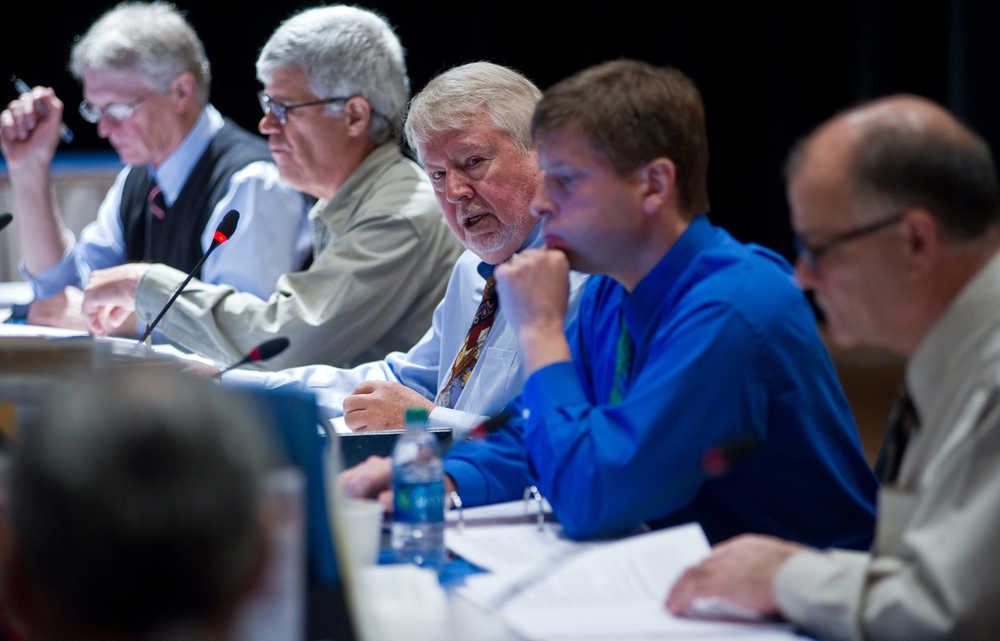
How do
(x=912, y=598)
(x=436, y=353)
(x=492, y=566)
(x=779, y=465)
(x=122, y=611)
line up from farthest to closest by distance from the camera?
(x=436, y=353) → (x=779, y=465) → (x=492, y=566) → (x=912, y=598) → (x=122, y=611)

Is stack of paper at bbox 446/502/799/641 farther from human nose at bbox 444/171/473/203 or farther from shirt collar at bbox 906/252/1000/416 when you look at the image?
human nose at bbox 444/171/473/203

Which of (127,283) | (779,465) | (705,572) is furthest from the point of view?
→ (127,283)

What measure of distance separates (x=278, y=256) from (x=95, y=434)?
2662 millimetres

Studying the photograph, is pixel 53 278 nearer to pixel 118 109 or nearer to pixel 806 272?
pixel 118 109

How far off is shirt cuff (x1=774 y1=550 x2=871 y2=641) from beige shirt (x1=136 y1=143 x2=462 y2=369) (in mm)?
1768

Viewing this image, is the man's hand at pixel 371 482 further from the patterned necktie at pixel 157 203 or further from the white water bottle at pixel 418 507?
the patterned necktie at pixel 157 203

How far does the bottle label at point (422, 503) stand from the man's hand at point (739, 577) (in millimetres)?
328

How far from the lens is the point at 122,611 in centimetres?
61

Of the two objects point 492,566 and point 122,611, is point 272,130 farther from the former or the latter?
point 122,611

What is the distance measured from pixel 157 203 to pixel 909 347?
2857 mm

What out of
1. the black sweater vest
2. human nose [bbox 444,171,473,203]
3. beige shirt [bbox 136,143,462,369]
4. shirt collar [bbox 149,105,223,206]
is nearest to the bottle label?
human nose [bbox 444,171,473,203]

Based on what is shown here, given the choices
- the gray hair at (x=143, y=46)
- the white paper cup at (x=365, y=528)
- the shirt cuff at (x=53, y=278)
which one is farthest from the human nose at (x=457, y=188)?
the shirt cuff at (x=53, y=278)

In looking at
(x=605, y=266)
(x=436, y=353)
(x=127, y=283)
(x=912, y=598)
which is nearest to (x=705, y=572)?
(x=912, y=598)

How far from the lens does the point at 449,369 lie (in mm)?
2262
